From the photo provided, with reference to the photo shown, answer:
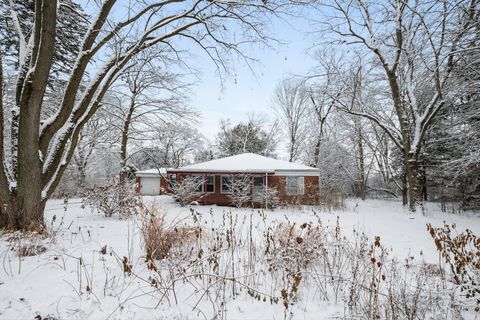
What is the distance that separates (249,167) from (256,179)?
1.71m

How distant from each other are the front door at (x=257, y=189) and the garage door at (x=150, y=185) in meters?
14.1

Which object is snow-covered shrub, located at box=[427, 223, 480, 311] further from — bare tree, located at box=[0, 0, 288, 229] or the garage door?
the garage door

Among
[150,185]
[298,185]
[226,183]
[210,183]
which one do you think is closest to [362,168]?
[298,185]

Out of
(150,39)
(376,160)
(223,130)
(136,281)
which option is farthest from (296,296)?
(223,130)

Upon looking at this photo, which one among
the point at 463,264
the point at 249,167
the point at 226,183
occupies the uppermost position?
the point at 249,167

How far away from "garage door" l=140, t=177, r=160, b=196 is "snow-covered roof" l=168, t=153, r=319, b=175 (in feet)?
39.4

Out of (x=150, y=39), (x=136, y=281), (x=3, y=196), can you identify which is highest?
(x=150, y=39)

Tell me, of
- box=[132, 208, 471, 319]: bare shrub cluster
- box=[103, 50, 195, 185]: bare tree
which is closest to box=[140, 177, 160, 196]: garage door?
box=[103, 50, 195, 185]: bare tree

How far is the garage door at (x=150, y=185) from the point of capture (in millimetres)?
26891

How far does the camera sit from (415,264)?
441 cm

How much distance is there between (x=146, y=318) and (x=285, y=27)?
20.1 ft

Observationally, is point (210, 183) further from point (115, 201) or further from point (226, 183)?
point (115, 201)

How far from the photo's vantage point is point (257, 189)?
1642cm

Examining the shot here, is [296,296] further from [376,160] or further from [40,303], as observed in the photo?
[376,160]
